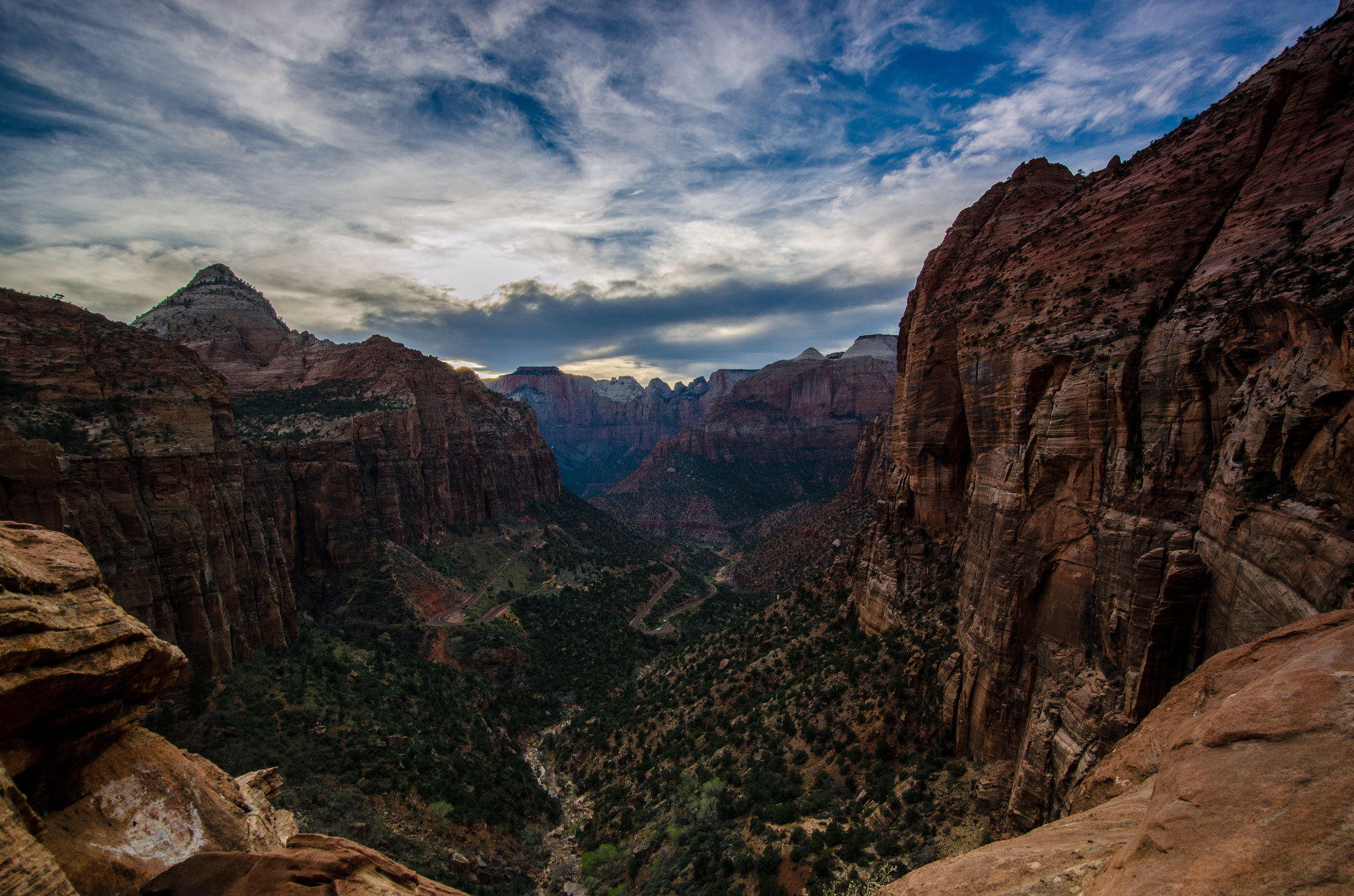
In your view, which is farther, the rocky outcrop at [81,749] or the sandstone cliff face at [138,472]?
the sandstone cliff face at [138,472]

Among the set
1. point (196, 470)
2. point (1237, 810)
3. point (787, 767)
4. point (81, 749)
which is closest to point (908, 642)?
point (787, 767)

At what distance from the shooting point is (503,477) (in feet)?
301

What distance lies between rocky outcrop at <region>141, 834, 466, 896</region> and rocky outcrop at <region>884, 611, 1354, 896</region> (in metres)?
9.29

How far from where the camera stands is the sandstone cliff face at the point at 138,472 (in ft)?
89.9

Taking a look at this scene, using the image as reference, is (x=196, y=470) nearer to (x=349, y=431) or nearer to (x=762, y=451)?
(x=349, y=431)

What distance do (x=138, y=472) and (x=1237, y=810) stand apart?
4494cm

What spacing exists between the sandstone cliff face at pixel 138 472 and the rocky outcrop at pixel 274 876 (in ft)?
91.6

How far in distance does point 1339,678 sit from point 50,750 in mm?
18978

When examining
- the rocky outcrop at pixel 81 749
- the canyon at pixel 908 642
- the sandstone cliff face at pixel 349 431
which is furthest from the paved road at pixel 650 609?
the rocky outcrop at pixel 81 749

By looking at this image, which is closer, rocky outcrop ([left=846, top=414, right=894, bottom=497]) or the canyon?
the canyon

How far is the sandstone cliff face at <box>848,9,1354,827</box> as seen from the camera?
37.7 ft

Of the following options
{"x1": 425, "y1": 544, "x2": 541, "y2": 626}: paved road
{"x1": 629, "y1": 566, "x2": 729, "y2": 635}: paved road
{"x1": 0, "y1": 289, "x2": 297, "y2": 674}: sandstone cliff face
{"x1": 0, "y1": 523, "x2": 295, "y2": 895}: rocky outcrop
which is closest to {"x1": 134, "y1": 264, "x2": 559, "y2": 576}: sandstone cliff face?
{"x1": 425, "y1": 544, "x2": 541, "y2": 626}: paved road

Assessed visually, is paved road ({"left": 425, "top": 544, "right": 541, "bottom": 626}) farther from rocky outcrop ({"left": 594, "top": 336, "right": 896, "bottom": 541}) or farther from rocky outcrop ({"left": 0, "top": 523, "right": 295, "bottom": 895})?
rocky outcrop ({"left": 594, "top": 336, "right": 896, "bottom": 541})

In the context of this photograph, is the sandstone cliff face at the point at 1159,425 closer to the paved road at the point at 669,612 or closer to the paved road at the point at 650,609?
the paved road at the point at 669,612
